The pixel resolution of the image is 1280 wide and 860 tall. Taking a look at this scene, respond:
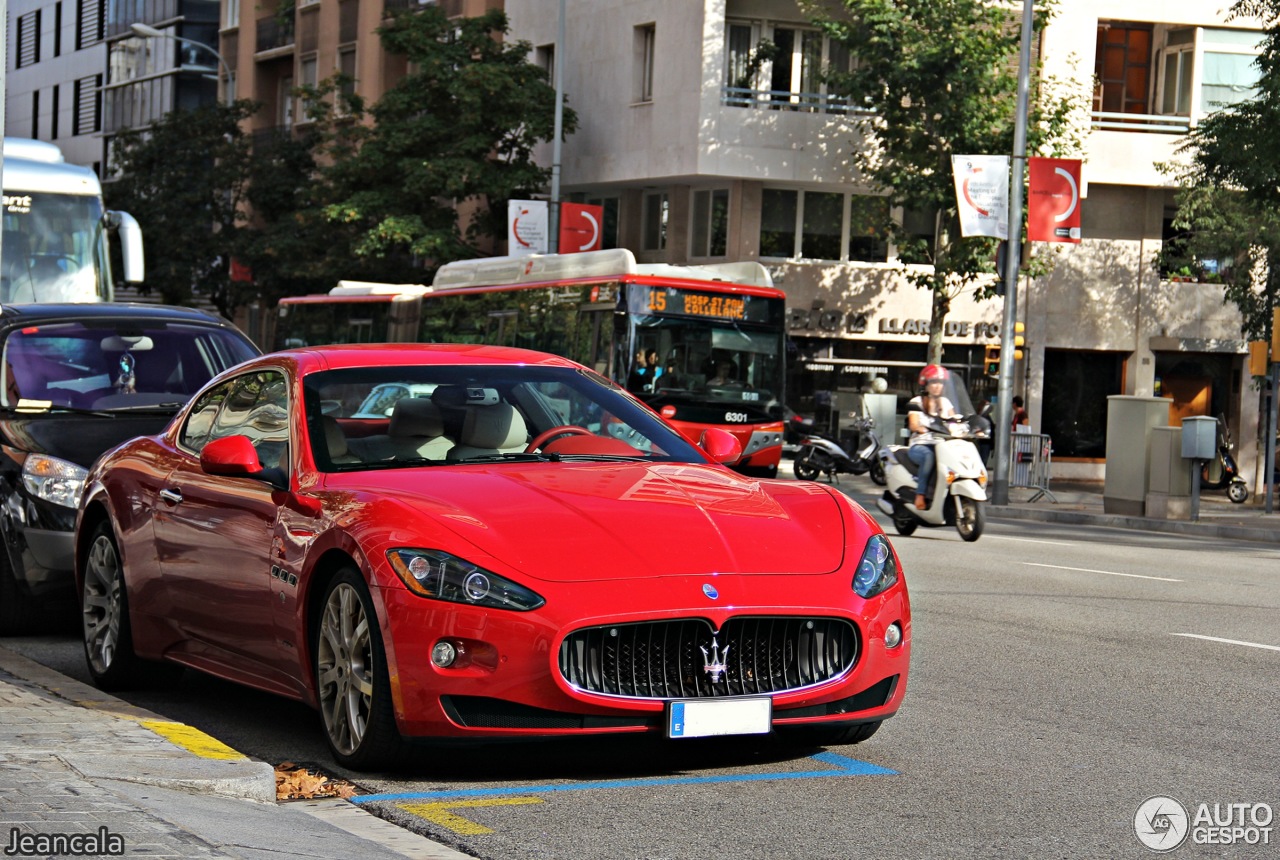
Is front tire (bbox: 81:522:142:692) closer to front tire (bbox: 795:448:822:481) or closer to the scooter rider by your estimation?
the scooter rider

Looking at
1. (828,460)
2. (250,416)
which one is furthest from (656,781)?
(828,460)

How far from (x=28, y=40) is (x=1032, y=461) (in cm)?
7033

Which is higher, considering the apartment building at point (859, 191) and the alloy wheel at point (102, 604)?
the apartment building at point (859, 191)

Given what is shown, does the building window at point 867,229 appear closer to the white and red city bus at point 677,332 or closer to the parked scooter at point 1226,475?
the parked scooter at point 1226,475

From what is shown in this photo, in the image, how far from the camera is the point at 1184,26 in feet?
142

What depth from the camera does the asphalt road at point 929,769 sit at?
5.77 meters

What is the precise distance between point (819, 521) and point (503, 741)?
142cm

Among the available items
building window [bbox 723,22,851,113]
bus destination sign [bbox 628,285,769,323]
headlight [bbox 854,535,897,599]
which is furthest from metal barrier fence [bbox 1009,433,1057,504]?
headlight [bbox 854,535,897,599]

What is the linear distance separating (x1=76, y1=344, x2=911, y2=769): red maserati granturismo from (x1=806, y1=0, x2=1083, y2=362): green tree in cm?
3133

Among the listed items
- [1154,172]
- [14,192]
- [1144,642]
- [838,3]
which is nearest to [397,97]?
[838,3]

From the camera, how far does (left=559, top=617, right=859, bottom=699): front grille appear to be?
6.25 meters

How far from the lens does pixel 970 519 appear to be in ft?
64.5

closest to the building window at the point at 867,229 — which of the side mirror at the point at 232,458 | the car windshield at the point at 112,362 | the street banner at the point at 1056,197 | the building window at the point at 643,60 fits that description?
the building window at the point at 643,60

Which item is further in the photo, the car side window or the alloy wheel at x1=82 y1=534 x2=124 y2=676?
the alloy wheel at x1=82 y1=534 x2=124 y2=676
